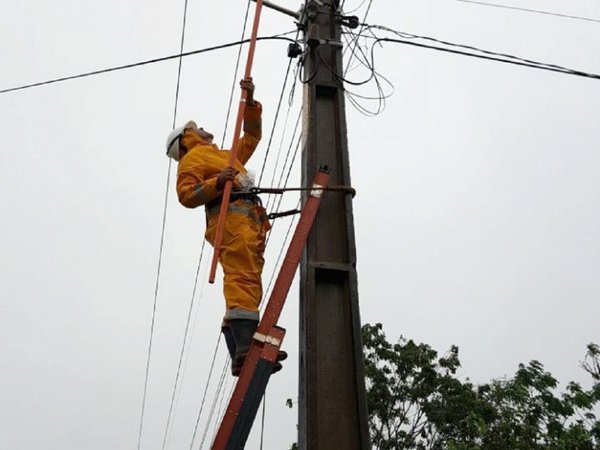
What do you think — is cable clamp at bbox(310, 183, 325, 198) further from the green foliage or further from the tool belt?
the green foliage

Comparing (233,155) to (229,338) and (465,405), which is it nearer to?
(229,338)

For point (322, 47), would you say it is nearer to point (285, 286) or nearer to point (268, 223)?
point (268, 223)

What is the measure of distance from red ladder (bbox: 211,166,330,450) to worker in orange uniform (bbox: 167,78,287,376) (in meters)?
0.14

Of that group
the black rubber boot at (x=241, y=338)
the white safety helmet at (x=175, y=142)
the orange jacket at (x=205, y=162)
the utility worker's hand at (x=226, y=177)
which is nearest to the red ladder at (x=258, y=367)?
the black rubber boot at (x=241, y=338)

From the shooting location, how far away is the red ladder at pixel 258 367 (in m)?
2.66

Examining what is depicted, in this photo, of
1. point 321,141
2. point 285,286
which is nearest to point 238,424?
point 285,286

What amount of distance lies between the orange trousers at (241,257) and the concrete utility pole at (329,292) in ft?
0.94

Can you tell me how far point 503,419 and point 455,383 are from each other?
1774 mm

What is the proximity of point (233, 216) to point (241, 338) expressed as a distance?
2.45 ft

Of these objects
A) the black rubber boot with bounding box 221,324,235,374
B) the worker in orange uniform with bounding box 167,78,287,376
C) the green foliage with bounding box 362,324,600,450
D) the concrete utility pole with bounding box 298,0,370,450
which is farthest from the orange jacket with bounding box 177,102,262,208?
the green foliage with bounding box 362,324,600,450

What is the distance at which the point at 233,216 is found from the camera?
10.9 feet

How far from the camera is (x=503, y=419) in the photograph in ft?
44.5

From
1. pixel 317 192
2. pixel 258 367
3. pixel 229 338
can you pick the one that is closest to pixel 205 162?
pixel 317 192

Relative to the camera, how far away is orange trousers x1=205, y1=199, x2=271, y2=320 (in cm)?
306
